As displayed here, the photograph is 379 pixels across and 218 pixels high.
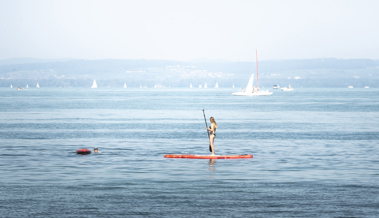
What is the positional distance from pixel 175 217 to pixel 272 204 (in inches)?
171

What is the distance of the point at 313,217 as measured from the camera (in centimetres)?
2136

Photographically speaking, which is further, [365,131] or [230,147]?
[365,131]

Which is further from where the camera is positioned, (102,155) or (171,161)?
(102,155)

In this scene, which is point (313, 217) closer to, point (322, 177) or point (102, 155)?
point (322, 177)

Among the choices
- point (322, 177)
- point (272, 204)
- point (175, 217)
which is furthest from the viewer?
point (322, 177)

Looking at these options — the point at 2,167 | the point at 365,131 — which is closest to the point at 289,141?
the point at 365,131

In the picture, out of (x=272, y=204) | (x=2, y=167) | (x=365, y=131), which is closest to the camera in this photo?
(x=272, y=204)

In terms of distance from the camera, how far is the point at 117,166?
119 feet

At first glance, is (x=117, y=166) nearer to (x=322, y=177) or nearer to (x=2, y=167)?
(x=2, y=167)

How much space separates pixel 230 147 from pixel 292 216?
93.7 ft

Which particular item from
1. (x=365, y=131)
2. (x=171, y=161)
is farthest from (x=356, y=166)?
(x=365, y=131)

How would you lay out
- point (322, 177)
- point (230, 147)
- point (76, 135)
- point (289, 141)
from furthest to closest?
point (76, 135)
point (289, 141)
point (230, 147)
point (322, 177)

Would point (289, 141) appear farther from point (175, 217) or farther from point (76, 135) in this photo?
point (175, 217)

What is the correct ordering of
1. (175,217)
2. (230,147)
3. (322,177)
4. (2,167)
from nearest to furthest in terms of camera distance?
(175,217), (322,177), (2,167), (230,147)
